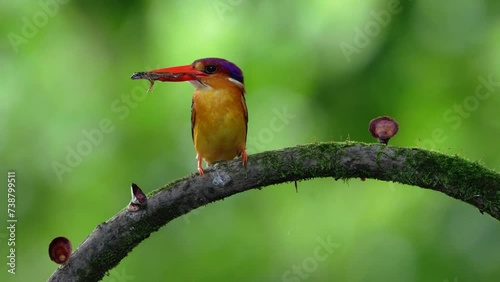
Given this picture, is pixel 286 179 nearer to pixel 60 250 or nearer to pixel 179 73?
pixel 60 250

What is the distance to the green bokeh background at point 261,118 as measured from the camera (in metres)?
6.14

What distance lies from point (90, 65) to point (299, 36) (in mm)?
1963

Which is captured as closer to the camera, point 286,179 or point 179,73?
point 286,179

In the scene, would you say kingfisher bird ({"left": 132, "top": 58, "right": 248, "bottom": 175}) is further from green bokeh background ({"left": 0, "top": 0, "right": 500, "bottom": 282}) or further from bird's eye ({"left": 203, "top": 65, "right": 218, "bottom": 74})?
green bokeh background ({"left": 0, "top": 0, "right": 500, "bottom": 282})

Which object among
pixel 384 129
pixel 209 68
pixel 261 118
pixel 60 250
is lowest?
pixel 60 250

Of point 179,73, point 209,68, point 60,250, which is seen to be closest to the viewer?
point 60,250

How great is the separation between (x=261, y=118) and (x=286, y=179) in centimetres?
369

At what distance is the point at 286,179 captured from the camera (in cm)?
293

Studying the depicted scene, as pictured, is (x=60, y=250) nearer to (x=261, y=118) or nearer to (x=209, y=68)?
(x=209, y=68)

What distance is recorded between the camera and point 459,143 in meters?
6.05

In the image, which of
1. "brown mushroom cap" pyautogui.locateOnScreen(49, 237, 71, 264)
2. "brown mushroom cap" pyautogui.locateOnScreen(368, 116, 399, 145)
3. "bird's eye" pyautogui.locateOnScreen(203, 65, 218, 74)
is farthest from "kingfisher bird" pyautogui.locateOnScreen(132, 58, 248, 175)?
"brown mushroom cap" pyautogui.locateOnScreen(49, 237, 71, 264)

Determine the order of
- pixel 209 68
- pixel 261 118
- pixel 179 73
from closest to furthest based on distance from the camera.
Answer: pixel 179 73 < pixel 209 68 < pixel 261 118

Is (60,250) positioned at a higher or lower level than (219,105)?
lower

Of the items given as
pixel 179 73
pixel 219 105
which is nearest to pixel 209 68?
pixel 219 105
